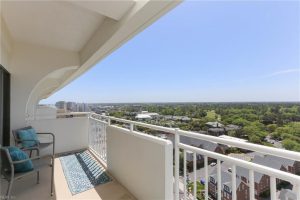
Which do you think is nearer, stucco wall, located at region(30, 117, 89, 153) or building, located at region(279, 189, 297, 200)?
building, located at region(279, 189, 297, 200)

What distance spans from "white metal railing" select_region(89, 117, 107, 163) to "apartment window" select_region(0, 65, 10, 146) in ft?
5.56

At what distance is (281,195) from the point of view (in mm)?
1043

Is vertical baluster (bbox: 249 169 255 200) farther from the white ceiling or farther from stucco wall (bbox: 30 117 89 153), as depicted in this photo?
stucco wall (bbox: 30 117 89 153)

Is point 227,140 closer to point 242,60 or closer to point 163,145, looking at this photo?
point 163,145

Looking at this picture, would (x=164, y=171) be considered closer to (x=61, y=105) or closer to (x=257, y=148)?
(x=257, y=148)

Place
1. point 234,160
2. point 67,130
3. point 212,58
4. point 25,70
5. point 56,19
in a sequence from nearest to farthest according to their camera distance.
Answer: point 234,160 < point 56,19 < point 25,70 < point 67,130 < point 212,58

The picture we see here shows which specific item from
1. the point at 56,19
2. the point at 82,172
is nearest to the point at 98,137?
the point at 82,172

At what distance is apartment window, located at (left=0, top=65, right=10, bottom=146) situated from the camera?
3.27 metres

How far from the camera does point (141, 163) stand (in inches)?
86.4

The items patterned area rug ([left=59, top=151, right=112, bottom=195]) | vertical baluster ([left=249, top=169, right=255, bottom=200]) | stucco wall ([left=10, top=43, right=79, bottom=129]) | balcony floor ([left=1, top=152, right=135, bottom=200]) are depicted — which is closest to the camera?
vertical baluster ([left=249, top=169, right=255, bottom=200])

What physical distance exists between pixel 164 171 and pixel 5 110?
11.4ft

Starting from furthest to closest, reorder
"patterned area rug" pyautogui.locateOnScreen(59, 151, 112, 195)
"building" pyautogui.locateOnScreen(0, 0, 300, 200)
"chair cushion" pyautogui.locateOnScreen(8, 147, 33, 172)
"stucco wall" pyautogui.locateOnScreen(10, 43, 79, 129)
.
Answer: "stucco wall" pyautogui.locateOnScreen(10, 43, 79, 129)
"patterned area rug" pyautogui.locateOnScreen(59, 151, 112, 195)
"chair cushion" pyautogui.locateOnScreen(8, 147, 33, 172)
"building" pyautogui.locateOnScreen(0, 0, 300, 200)

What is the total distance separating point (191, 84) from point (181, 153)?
9429 mm

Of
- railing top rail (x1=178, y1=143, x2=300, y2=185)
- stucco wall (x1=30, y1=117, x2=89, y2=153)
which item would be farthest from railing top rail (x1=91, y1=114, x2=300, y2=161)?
stucco wall (x1=30, y1=117, x2=89, y2=153)
